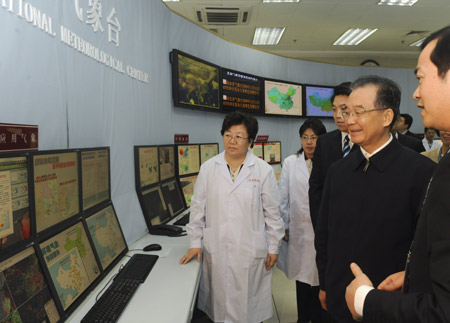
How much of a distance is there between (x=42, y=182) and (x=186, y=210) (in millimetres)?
1733

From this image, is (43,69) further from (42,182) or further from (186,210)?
(186,210)

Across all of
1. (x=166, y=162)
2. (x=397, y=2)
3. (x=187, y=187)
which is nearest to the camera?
(x=166, y=162)

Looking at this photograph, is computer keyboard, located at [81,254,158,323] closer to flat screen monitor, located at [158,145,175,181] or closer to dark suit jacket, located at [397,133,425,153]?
flat screen monitor, located at [158,145,175,181]

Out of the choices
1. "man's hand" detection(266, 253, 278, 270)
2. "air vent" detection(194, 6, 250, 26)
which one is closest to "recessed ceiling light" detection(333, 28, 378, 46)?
"air vent" detection(194, 6, 250, 26)

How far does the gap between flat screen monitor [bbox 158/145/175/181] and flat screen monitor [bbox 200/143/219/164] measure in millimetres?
467

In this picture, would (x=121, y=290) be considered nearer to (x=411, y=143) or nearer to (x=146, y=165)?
(x=146, y=165)

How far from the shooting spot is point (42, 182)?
1096mm

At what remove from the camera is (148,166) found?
86.4 inches

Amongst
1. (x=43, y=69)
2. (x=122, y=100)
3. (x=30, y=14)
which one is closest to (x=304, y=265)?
(x=122, y=100)

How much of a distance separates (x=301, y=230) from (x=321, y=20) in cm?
492

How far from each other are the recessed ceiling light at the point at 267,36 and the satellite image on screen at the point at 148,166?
4.91m

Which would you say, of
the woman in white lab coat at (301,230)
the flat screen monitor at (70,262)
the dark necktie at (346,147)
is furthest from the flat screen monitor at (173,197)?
the dark necktie at (346,147)

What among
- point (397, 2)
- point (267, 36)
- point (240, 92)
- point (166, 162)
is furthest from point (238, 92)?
point (267, 36)

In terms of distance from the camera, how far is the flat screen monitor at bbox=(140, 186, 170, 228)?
6.98ft
